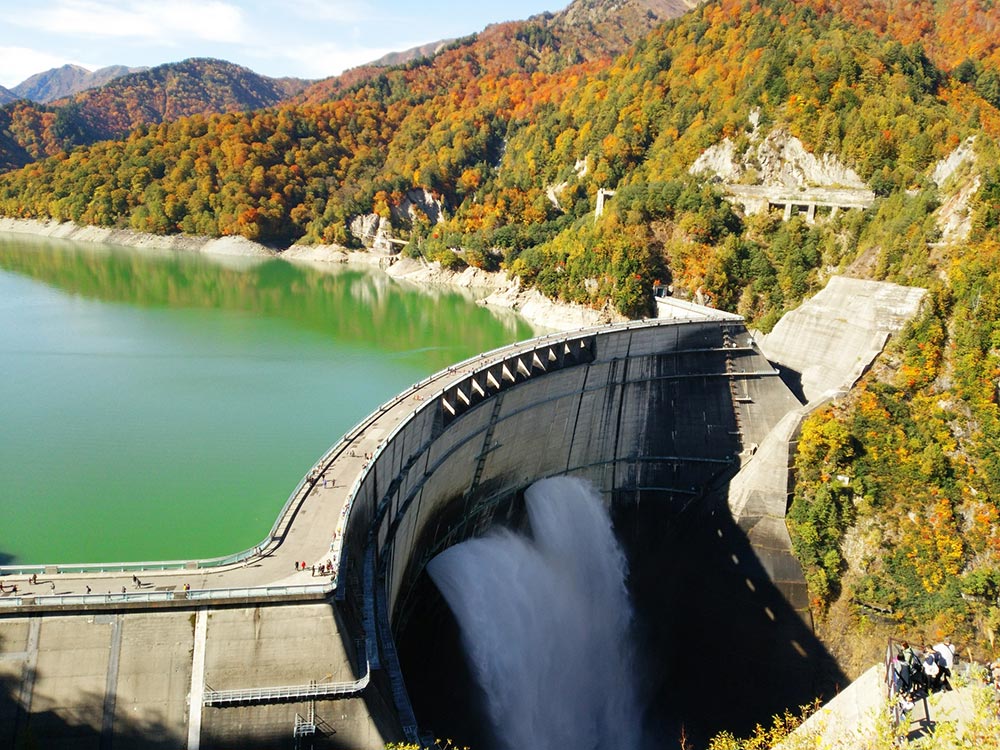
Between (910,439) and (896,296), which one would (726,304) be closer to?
(896,296)

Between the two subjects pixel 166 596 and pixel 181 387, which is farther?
pixel 181 387

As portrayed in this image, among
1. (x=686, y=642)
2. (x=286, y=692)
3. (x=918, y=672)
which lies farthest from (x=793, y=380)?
(x=286, y=692)

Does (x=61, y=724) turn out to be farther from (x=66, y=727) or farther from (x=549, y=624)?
(x=549, y=624)

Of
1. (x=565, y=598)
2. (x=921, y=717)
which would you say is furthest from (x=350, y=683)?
(x=565, y=598)

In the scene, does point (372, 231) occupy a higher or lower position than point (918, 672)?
higher

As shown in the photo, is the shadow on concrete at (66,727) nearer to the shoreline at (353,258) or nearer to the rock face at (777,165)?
the shoreline at (353,258)

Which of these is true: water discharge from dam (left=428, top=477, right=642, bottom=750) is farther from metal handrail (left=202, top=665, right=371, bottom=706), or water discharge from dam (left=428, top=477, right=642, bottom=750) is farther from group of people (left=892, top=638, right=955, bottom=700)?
group of people (left=892, top=638, right=955, bottom=700)

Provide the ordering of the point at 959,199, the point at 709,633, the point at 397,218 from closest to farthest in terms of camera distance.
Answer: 1. the point at 709,633
2. the point at 959,199
3. the point at 397,218
